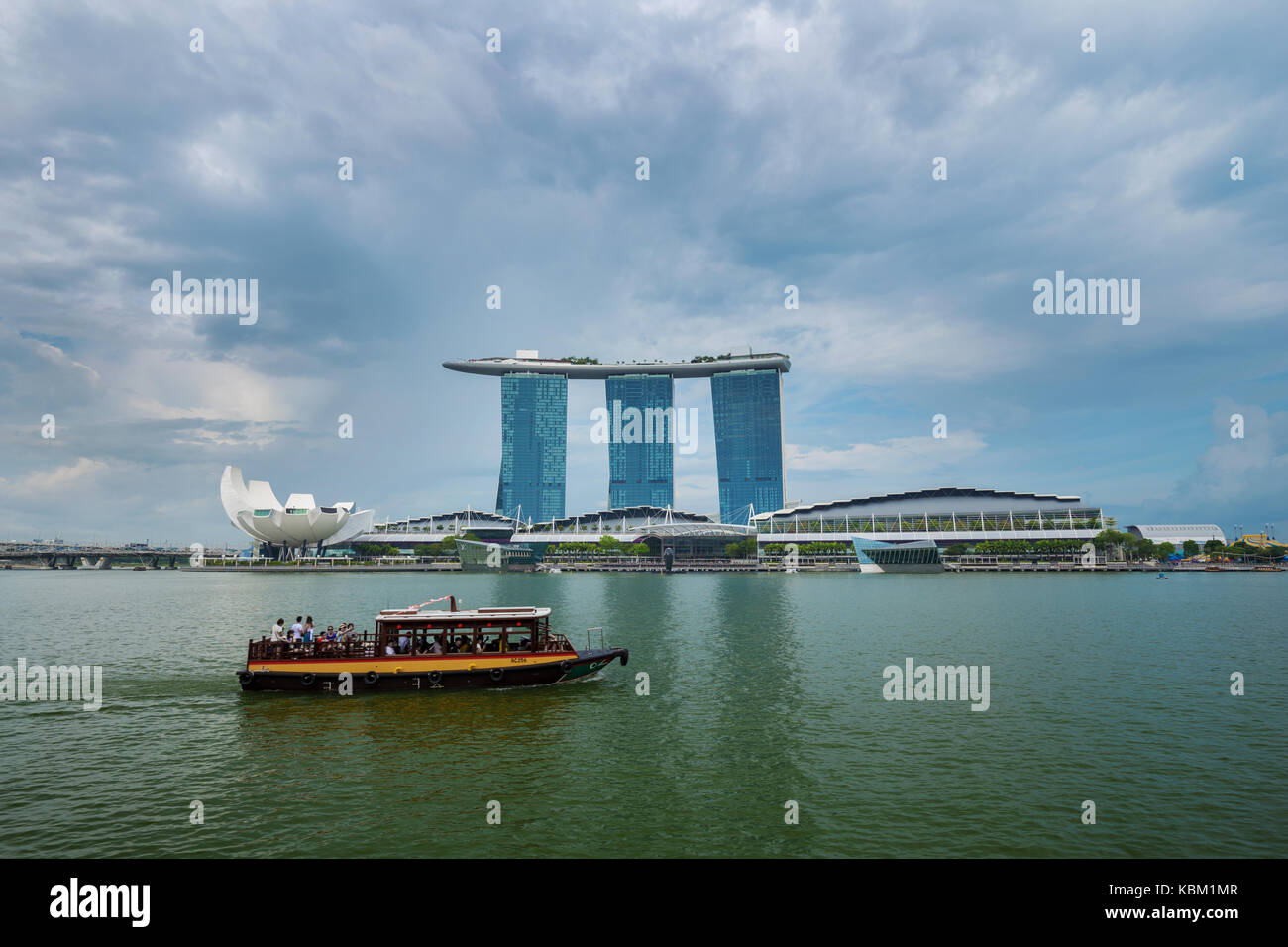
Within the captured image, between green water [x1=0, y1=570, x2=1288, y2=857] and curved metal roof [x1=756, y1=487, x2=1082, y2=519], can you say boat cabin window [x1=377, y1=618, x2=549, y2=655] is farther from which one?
curved metal roof [x1=756, y1=487, x2=1082, y2=519]

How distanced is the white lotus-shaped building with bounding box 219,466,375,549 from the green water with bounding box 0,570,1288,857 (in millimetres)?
151829

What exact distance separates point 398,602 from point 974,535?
154m

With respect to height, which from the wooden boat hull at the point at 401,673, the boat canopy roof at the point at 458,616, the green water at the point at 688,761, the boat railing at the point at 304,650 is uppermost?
the boat canopy roof at the point at 458,616

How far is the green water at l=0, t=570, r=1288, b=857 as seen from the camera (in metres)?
14.8

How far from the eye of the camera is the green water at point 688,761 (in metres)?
14.8

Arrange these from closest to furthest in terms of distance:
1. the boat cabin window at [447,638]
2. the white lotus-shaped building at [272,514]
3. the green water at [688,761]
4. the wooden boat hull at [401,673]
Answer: the green water at [688,761] → the wooden boat hull at [401,673] → the boat cabin window at [447,638] → the white lotus-shaped building at [272,514]

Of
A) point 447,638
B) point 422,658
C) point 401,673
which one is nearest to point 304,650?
point 401,673

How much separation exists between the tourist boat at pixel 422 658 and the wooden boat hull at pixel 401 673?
0.04 meters

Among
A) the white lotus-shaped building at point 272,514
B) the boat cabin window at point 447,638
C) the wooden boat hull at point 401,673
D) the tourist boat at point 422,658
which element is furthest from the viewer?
the white lotus-shaped building at point 272,514

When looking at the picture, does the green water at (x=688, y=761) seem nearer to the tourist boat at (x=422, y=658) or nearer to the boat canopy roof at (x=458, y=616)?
the tourist boat at (x=422, y=658)

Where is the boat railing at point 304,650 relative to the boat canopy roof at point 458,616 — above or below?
below

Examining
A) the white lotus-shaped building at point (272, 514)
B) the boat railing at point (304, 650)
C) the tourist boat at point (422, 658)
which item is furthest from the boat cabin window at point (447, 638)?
the white lotus-shaped building at point (272, 514)
